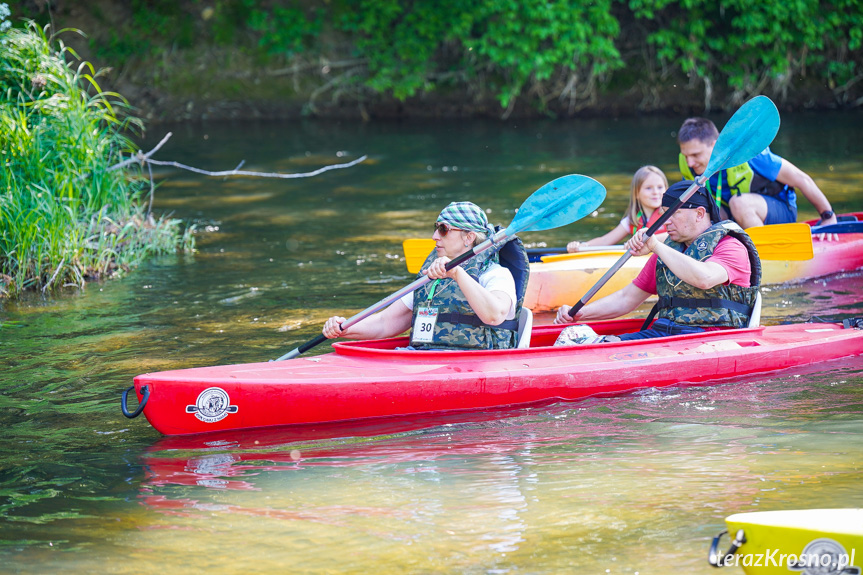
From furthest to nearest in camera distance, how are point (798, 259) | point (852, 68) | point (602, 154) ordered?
point (852, 68) → point (602, 154) → point (798, 259)

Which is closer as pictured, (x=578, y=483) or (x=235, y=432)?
(x=578, y=483)

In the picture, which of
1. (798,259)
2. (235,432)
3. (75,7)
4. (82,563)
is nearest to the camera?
(82,563)

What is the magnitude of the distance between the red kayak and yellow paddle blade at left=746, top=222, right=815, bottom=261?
4.40 ft

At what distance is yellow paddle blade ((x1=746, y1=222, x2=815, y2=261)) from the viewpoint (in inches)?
216

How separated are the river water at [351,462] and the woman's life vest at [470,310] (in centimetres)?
33

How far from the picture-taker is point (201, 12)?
1534cm

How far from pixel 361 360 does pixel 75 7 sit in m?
13.3

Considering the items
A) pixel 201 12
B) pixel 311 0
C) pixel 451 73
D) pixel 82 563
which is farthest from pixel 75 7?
pixel 82 563

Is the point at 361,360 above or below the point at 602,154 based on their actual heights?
below

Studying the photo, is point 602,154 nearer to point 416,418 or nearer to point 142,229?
point 142,229

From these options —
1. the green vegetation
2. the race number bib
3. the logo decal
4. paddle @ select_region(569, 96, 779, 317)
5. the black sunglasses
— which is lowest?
the logo decal

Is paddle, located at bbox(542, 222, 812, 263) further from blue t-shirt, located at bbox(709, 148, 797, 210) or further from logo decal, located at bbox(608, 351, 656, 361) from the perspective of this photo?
logo decal, located at bbox(608, 351, 656, 361)

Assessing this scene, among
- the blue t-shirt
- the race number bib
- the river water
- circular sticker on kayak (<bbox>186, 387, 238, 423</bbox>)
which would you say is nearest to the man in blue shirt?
the blue t-shirt

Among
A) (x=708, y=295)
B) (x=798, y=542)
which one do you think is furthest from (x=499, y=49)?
(x=798, y=542)
